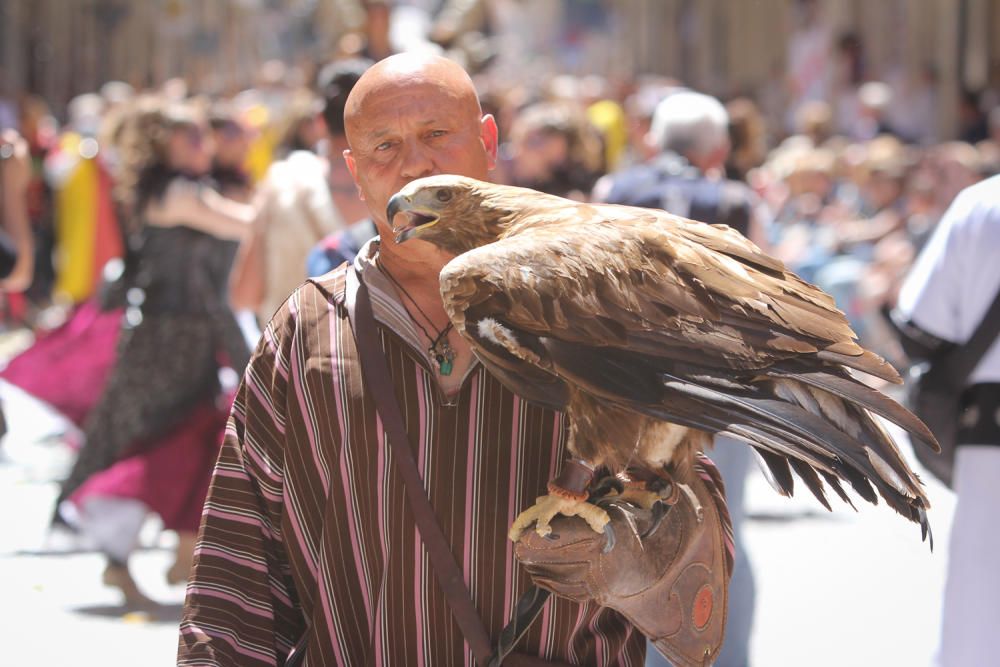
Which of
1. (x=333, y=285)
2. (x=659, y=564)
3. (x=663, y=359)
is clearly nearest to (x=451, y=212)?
(x=333, y=285)

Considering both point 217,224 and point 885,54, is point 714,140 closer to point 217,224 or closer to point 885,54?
point 217,224

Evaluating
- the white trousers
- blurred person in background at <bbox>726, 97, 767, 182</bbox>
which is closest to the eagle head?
the white trousers

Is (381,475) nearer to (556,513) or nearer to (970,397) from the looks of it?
(556,513)

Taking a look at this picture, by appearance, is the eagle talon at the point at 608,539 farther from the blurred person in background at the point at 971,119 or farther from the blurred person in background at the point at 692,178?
the blurred person in background at the point at 971,119

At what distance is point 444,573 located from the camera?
2.65 m

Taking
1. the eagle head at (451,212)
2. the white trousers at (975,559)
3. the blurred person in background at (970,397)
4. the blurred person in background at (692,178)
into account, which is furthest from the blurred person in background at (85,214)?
the eagle head at (451,212)

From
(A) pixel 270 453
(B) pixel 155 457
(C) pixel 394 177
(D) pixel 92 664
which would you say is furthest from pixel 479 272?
(B) pixel 155 457

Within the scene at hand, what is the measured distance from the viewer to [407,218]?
264 centimetres

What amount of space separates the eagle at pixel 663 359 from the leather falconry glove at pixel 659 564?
5 cm

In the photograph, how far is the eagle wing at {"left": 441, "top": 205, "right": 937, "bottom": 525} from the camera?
241 cm

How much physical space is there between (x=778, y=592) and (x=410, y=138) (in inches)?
200

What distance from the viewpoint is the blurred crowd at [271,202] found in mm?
5973

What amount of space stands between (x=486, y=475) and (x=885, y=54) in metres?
18.4

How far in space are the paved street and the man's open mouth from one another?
3.83 m
